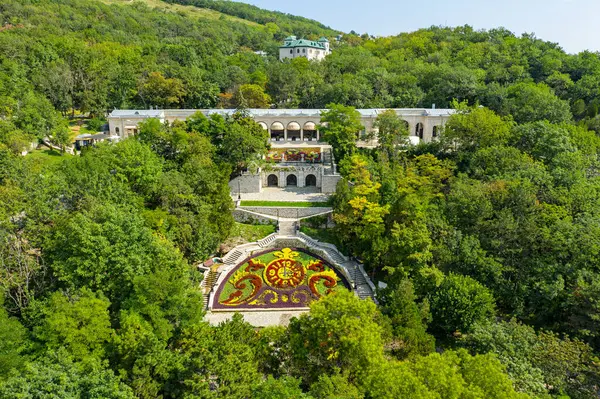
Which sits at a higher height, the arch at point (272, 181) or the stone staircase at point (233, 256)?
the arch at point (272, 181)

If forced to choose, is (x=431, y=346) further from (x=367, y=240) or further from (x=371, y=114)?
(x=371, y=114)

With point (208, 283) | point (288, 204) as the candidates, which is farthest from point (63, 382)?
point (288, 204)

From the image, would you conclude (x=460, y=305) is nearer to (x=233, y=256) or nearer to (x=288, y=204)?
(x=233, y=256)

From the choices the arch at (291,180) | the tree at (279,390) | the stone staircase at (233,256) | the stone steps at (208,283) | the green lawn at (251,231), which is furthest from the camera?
the arch at (291,180)

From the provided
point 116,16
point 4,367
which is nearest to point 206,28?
point 116,16

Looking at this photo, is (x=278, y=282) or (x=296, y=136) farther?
(x=296, y=136)

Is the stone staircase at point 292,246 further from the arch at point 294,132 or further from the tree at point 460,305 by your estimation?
the arch at point 294,132

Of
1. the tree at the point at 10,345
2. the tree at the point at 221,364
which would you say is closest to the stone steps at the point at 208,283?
the tree at the point at 221,364

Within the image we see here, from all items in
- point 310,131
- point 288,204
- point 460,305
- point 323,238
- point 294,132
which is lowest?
point 323,238
